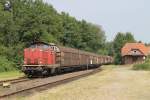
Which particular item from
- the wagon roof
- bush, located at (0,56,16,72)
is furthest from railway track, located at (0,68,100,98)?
the wagon roof

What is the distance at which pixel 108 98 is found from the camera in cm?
1902

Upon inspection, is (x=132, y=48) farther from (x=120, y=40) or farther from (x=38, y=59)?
(x=38, y=59)

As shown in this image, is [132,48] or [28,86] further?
[132,48]

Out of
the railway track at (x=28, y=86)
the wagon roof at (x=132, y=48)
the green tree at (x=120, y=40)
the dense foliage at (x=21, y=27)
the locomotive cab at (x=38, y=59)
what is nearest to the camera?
the railway track at (x=28, y=86)

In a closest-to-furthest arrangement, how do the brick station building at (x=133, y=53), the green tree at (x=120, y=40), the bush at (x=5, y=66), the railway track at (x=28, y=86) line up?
the railway track at (x=28, y=86)
the bush at (x=5, y=66)
the brick station building at (x=133, y=53)
the green tree at (x=120, y=40)

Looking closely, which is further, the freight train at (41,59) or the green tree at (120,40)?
the green tree at (120,40)

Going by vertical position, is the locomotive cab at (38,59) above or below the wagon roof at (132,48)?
below

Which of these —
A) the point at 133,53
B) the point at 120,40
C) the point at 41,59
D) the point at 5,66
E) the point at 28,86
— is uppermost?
the point at 120,40

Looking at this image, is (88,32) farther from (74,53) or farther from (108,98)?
(108,98)

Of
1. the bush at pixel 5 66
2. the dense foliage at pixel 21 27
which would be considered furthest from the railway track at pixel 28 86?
the dense foliage at pixel 21 27

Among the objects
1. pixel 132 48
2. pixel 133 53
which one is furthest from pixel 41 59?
pixel 132 48

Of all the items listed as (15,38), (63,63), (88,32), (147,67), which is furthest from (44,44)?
(88,32)

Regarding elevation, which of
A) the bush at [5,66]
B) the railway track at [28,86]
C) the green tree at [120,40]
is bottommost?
the railway track at [28,86]

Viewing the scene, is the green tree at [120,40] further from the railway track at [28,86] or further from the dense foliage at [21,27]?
the railway track at [28,86]
